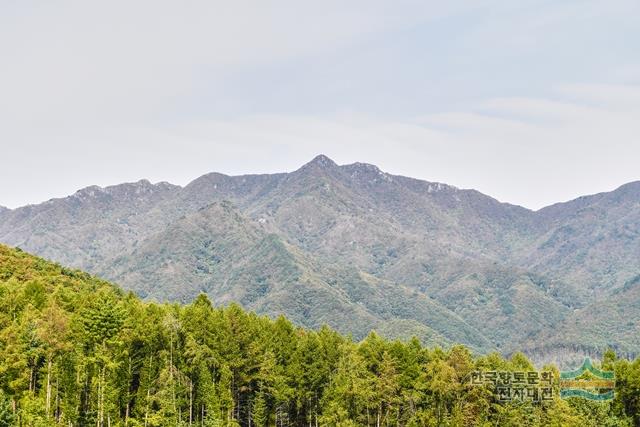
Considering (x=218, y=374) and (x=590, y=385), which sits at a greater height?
(x=218, y=374)

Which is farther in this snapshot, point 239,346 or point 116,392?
point 239,346

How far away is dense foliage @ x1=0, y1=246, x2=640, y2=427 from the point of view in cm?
8075

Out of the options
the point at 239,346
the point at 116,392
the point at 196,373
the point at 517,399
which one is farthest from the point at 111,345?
the point at 517,399

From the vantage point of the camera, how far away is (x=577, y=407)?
100500mm

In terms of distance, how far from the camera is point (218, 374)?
3760 inches

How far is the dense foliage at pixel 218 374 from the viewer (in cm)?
8075

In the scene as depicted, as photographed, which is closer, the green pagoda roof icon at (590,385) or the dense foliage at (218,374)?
the dense foliage at (218,374)

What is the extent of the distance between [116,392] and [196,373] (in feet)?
38.1

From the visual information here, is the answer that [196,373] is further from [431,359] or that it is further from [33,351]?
[431,359]

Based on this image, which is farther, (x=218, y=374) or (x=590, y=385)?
(x=590, y=385)

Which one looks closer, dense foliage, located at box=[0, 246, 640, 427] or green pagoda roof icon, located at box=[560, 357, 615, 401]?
dense foliage, located at box=[0, 246, 640, 427]

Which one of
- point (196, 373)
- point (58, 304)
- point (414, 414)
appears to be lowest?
point (414, 414)

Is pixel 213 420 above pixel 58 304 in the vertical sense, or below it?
below

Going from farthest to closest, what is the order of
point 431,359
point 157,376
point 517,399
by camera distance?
point 431,359 < point 517,399 < point 157,376
